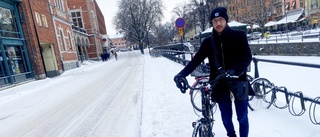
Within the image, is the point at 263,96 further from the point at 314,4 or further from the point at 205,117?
the point at 314,4

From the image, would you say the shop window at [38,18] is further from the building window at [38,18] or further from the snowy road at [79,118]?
the snowy road at [79,118]

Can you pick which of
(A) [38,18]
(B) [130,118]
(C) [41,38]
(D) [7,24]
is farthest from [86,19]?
(B) [130,118]

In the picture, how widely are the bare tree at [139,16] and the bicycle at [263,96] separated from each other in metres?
41.2

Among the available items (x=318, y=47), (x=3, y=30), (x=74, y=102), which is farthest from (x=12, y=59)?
(x=318, y=47)

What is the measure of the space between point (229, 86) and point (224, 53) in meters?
0.40

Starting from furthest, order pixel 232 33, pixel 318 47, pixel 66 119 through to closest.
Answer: pixel 318 47, pixel 66 119, pixel 232 33

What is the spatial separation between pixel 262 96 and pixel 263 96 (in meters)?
0.02

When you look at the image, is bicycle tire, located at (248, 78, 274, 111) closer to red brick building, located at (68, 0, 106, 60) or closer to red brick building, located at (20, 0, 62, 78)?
red brick building, located at (20, 0, 62, 78)

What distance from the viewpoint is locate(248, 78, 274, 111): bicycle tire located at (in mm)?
4320

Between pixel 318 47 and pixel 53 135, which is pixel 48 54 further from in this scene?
pixel 318 47

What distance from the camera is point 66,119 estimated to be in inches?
217

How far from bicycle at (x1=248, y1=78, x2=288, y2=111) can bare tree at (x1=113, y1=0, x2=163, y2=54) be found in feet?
135

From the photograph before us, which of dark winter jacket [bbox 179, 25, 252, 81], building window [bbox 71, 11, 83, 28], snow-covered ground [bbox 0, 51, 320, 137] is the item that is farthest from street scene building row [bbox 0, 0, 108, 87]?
building window [bbox 71, 11, 83, 28]

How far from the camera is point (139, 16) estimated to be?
4441 centimetres
